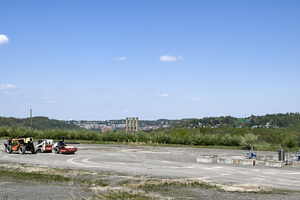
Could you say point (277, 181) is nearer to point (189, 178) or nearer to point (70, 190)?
point (189, 178)

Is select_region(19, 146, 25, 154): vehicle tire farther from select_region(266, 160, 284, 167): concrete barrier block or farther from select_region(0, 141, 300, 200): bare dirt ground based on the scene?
select_region(266, 160, 284, 167): concrete barrier block

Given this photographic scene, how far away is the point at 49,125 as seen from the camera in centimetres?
18738

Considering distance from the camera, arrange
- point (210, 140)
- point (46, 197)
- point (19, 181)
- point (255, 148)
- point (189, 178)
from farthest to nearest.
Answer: point (210, 140)
point (255, 148)
point (189, 178)
point (19, 181)
point (46, 197)

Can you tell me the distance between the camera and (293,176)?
66.3 ft

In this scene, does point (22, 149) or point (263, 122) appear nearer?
point (22, 149)

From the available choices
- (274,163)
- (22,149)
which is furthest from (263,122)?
(22,149)

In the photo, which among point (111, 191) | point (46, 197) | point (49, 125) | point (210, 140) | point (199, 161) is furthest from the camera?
point (49, 125)

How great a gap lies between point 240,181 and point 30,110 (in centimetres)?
7778

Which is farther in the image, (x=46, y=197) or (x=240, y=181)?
(x=240, y=181)

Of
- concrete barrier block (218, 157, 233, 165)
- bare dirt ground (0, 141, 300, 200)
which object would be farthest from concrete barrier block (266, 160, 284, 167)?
bare dirt ground (0, 141, 300, 200)

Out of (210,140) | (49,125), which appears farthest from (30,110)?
(49,125)

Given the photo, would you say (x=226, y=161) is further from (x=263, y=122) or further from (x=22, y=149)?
(x=263, y=122)

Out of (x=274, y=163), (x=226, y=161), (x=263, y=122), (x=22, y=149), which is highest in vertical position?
(x=263, y=122)

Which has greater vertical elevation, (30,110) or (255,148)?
(30,110)
